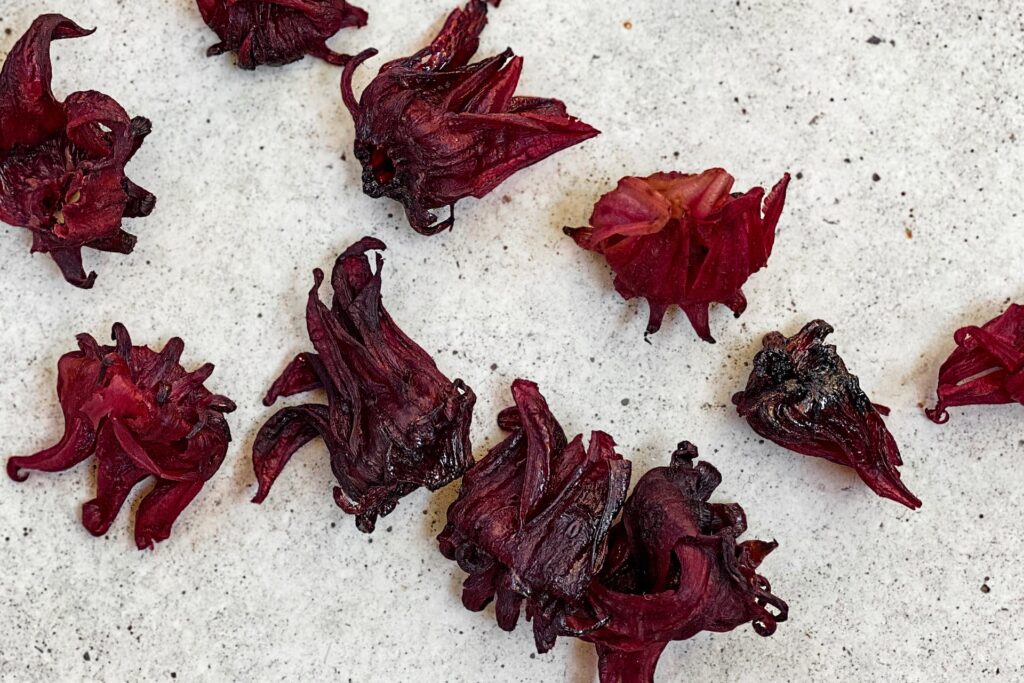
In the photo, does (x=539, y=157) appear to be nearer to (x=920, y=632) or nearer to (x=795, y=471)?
(x=795, y=471)

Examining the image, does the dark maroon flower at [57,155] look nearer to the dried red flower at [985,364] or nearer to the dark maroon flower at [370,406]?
the dark maroon flower at [370,406]

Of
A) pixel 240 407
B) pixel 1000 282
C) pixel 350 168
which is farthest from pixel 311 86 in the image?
pixel 1000 282

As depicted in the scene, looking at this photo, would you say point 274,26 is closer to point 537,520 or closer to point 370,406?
point 370,406

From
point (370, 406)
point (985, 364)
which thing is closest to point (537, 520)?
point (370, 406)

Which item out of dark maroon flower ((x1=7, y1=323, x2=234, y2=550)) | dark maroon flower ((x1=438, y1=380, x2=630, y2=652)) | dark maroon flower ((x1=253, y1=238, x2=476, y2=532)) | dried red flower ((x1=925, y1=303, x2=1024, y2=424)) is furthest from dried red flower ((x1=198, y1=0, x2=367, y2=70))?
dried red flower ((x1=925, y1=303, x2=1024, y2=424))

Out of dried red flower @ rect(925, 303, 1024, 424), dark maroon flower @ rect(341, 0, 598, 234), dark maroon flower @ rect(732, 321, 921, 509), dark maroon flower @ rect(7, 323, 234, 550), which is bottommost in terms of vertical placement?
dark maroon flower @ rect(7, 323, 234, 550)

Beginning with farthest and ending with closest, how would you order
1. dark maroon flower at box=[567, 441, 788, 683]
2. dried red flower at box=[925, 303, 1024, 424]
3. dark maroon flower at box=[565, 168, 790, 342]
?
dried red flower at box=[925, 303, 1024, 424]
dark maroon flower at box=[565, 168, 790, 342]
dark maroon flower at box=[567, 441, 788, 683]

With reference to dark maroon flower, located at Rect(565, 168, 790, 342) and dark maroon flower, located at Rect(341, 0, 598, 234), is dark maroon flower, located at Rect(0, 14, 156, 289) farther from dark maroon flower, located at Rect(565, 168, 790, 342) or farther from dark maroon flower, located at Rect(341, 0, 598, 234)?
dark maroon flower, located at Rect(565, 168, 790, 342)
